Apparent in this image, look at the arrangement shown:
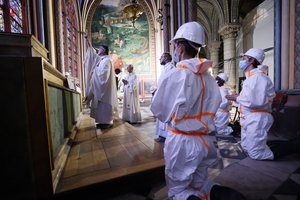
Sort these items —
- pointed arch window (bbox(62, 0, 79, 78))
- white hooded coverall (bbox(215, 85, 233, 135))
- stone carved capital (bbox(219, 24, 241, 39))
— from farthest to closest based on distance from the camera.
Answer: stone carved capital (bbox(219, 24, 241, 39)) → pointed arch window (bbox(62, 0, 79, 78)) → white hooded coverall (bbox(215, 85, 233, 135))

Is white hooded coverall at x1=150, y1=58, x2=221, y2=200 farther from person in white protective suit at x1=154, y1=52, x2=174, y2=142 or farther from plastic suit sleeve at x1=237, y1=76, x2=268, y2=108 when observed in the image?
person in white protective suit at x1=154, y1=52, x2=174, y2=142

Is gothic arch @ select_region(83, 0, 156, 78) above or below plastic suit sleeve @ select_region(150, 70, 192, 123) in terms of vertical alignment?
above

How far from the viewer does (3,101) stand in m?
1.26

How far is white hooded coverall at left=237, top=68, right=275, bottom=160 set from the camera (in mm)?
2639

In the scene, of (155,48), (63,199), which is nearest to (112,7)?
(155,48)

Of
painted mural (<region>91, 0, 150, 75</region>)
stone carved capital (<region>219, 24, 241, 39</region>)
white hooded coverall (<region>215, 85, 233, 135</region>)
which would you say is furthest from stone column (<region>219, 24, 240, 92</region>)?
white hooded coverall (<region>215, 85, 233, 135</region>)

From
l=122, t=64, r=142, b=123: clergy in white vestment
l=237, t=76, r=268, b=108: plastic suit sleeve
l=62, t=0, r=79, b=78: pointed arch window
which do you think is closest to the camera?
l=237, t=76, r=268, b=108: plastic suit sleeve

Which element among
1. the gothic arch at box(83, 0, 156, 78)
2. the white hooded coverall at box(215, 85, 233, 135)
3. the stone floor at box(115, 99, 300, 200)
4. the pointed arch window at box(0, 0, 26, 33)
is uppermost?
the gothic arch at box(83, 0, 156, 78)

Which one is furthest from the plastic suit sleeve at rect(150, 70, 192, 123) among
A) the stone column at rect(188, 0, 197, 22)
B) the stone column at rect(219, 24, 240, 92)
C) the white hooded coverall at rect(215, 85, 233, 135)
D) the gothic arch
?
the gothic arch

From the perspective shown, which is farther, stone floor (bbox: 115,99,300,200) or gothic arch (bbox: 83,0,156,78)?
gothic arch (bbox: 83,0,156,78)

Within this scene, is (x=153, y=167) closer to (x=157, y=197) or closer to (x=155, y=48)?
(x=157, y=197)

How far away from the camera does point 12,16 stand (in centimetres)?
292

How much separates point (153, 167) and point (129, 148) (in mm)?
642

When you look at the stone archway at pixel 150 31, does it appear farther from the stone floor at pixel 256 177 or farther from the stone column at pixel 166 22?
the stone floor at pixel 256 177
